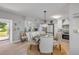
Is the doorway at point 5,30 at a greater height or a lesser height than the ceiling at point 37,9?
lesser

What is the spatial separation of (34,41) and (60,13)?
39.9 inches

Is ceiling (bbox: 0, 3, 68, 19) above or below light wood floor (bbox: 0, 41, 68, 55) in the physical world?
above

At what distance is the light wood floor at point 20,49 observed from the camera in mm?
3026

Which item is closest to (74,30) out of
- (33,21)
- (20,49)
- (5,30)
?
(33,21)

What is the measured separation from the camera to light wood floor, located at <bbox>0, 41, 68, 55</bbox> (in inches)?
119

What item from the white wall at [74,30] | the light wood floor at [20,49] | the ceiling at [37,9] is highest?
the ceiling at [37,9]

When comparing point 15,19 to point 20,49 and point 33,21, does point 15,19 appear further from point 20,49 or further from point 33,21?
point 20,49

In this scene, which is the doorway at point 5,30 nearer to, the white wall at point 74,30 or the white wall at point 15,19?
the white wall at point 15,19

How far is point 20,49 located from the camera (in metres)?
3.13

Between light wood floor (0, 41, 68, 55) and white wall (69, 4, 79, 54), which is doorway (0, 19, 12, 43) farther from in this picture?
white wall (69, 4, 79, 54)

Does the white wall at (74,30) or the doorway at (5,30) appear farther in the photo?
the doorway at (5,30)

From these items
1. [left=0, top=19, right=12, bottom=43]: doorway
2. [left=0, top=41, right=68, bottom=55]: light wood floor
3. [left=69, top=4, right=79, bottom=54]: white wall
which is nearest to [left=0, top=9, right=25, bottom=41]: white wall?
[left=0, top=19, right=12, bottom=43]: doorway

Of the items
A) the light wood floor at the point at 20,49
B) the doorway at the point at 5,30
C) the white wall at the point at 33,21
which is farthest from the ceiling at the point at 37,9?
the light wood floor at the point at 20,49
